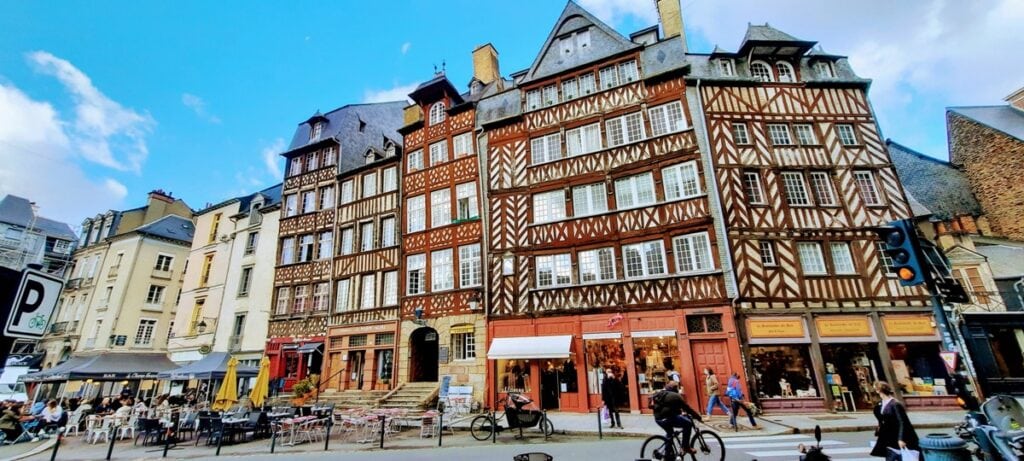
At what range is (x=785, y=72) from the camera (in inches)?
607

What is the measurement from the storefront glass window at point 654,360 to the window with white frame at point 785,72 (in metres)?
10.2

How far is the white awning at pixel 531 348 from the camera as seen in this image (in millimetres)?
13562

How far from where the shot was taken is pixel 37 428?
1436cm

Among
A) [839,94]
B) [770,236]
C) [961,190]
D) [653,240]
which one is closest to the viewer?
[770,236]

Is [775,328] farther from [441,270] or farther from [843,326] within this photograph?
[441,270]

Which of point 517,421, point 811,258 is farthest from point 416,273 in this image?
point 811,258

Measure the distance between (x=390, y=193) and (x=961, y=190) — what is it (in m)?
25.1

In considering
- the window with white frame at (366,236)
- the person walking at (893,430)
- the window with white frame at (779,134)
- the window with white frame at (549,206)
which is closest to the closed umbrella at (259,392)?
the window with white frame at (366,236)

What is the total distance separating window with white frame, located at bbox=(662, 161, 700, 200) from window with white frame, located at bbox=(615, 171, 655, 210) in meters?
0.51

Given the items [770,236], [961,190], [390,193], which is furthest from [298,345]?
[961,190]

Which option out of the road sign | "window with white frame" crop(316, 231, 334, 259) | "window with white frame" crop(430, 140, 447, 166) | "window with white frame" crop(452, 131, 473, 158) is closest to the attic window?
"window with white frame" crop(430, 140, 447, 166)

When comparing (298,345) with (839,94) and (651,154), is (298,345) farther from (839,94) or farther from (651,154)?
(839,94)

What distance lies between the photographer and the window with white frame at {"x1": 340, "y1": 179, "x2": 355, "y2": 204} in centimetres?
2090

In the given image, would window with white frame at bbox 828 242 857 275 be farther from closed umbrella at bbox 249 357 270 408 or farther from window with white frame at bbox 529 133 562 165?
closed umbrella at bbox 249 357 270 408
